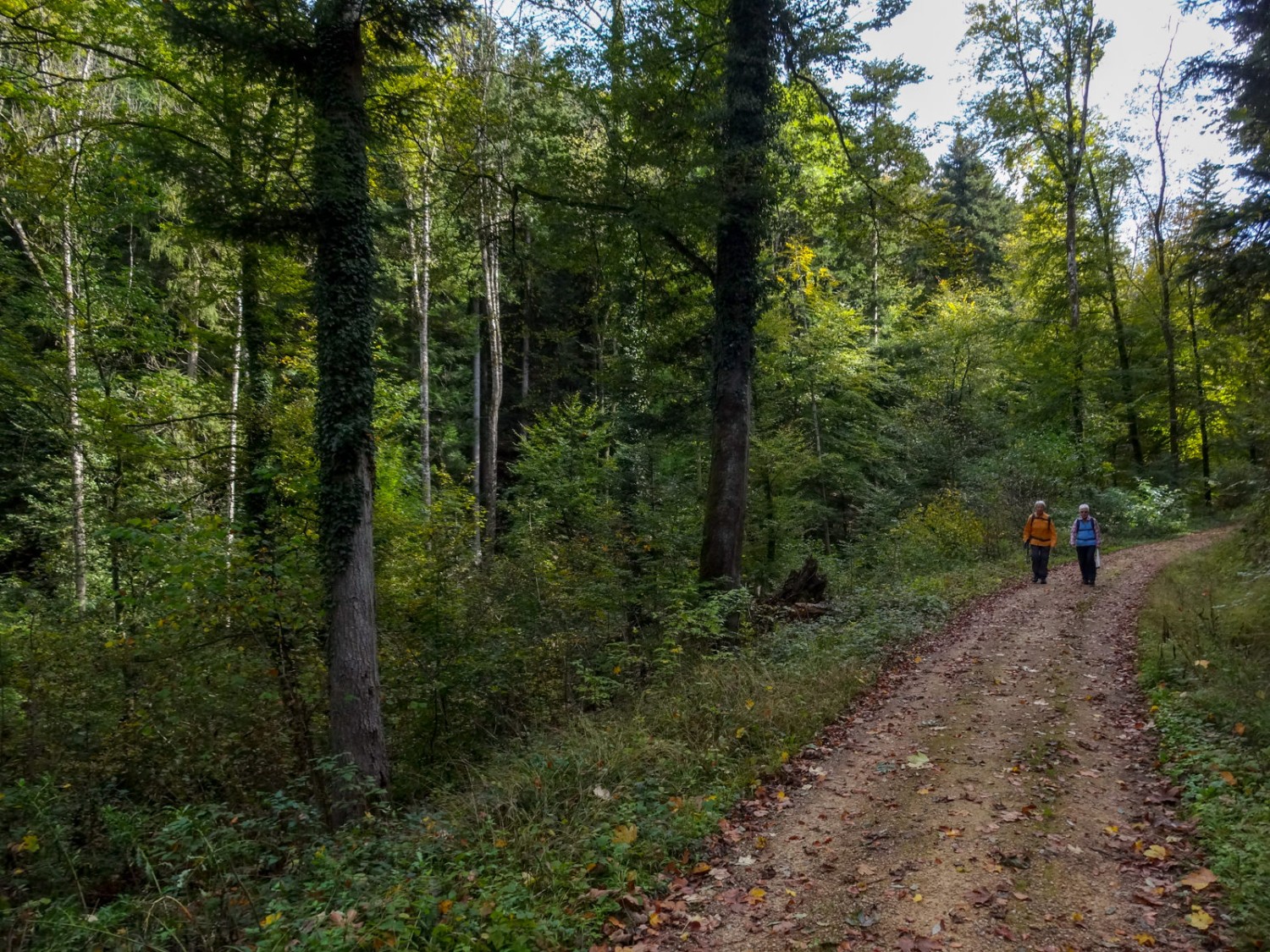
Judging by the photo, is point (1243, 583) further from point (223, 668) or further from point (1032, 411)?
point (1032, 411)

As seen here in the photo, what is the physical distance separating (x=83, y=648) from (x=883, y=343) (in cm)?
2472

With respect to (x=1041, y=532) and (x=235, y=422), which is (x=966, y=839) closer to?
(x=1041, y=532)

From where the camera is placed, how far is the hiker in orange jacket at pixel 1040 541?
13.7 meters

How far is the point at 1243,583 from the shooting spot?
28.7ft

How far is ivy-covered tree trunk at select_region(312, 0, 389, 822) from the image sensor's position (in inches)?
276

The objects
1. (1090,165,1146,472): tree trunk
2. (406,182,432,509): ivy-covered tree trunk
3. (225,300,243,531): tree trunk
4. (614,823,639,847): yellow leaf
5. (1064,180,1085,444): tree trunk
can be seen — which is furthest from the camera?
(1090,165,1146,472): tree trunk

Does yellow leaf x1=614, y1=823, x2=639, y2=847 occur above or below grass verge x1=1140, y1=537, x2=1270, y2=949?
below

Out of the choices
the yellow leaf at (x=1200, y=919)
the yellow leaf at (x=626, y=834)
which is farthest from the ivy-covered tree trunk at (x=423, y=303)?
the yellow leaf at (x=1200, y=919)

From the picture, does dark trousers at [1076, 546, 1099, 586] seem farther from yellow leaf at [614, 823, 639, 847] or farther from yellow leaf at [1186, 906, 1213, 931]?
yellow leaf at [614, 823, 639, 847]

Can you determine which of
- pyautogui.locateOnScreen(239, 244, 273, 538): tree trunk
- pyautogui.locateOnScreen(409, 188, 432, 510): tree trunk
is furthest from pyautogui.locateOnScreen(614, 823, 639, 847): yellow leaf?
pyautogui.locateOnScreen(409, 188, 432, 510): tree trunk

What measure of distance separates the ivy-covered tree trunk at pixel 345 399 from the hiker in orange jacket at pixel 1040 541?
13.1 meters

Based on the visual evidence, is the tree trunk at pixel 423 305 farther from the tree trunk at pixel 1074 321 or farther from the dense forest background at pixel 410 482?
the tree trunk at pixel 1074 321

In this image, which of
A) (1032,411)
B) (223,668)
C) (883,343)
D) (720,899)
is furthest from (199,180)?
(1032,411)

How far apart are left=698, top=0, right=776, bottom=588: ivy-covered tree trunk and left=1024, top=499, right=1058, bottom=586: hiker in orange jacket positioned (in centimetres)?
730
